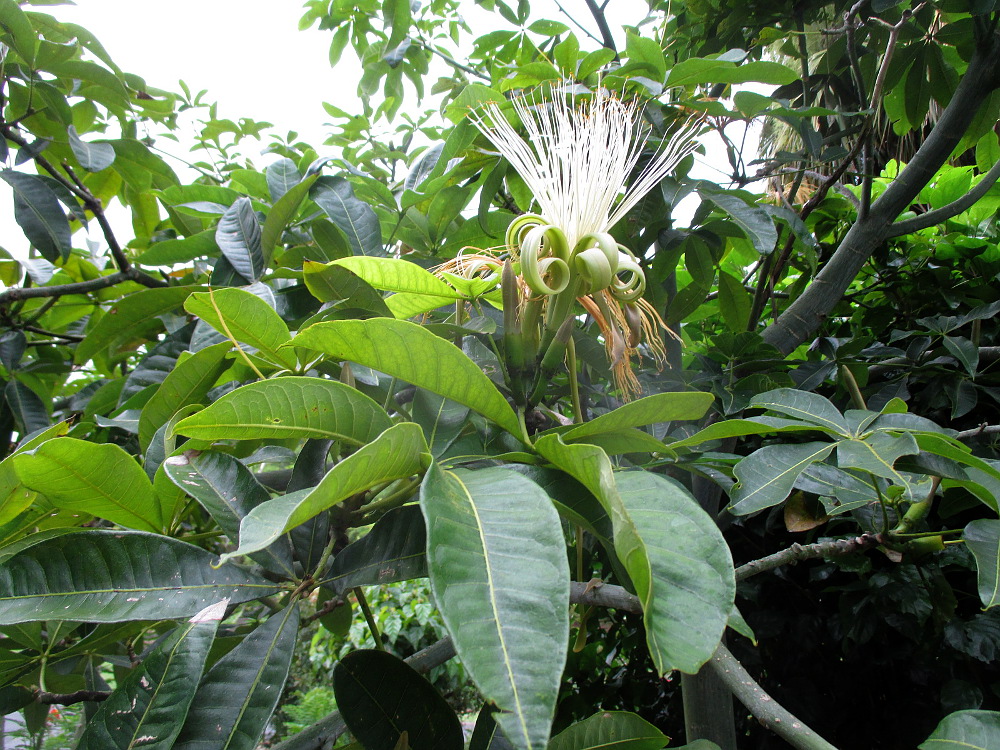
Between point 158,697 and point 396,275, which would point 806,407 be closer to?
point 396,275

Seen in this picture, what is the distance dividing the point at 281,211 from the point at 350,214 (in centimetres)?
9

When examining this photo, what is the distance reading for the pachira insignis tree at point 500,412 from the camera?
41 centimetres

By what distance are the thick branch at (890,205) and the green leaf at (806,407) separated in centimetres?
46

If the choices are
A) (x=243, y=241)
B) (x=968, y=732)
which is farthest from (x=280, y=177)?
(x=968, y=732)

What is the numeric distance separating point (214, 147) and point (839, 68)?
188cm

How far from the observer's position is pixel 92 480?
0.52 meters

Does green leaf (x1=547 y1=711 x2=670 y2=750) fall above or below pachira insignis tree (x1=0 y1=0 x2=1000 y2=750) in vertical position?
below

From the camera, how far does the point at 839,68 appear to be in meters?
1.45

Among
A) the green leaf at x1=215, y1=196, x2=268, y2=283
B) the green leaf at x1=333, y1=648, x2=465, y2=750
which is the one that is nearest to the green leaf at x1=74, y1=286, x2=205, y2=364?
the green leaf at x1=215, y1=196, x2=268, y2=283

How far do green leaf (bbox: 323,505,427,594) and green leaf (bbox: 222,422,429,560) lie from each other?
Answer: 8 centimetres

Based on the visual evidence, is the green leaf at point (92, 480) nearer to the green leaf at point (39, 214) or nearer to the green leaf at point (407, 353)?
the green leaf at point (407, 353)

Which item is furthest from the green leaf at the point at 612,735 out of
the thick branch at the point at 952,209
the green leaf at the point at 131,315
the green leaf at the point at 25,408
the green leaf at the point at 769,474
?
the green leaf at the point at 25,408

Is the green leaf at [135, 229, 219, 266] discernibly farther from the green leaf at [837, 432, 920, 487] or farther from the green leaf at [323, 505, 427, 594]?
the green leaf at [837, 432, 920, 487]

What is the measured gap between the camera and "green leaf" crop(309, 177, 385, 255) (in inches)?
30.9
